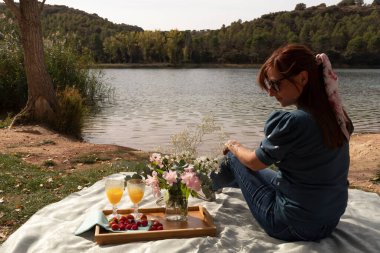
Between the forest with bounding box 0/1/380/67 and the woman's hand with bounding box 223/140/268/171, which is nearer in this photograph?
the woman's hand with bounding box 223/140/268/171

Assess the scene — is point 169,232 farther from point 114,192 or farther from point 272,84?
point 272,84

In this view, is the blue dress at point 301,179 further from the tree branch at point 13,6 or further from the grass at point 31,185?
the tree branch at point 13,6

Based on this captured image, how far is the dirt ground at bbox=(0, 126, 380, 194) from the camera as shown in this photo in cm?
724

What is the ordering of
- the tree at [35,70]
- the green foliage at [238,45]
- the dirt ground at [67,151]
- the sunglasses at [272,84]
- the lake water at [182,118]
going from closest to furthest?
1. the sunglasses at [272,84]
2. the dirt ground at [67,151]
3. the tree at [35,70]
4. the lake water at [182,118]
5. the green foliage at [238,45]

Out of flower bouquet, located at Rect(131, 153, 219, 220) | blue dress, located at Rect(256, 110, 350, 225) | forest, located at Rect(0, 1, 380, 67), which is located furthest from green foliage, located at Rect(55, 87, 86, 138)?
forest, located at Rect(0, 1, 380, 67)

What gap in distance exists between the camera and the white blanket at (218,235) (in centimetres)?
301

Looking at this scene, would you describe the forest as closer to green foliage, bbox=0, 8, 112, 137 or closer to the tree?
green foliage, bbox=0, 8, 112, 137

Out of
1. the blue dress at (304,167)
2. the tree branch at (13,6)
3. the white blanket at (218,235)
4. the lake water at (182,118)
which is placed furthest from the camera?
the lake water at (182,118)

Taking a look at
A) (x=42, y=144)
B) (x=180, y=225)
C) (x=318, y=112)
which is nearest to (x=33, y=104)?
(x=42, y=144)

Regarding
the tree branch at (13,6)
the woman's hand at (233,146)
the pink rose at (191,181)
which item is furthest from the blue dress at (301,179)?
the tree branch at (13,6)

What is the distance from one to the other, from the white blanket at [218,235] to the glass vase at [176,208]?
0.25 meters

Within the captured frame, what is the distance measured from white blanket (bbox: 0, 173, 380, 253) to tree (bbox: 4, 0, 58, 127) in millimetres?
7044

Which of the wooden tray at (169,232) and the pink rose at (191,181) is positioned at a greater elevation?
the pink rose at (191,181)

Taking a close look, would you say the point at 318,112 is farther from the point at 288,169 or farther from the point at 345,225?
the point at 345,225
